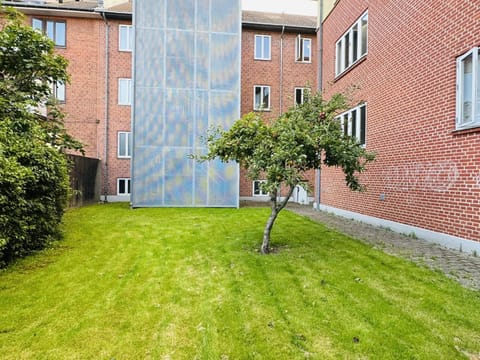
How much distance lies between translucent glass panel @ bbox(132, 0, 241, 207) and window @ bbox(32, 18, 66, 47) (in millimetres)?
5788

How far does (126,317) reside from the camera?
3219 mm

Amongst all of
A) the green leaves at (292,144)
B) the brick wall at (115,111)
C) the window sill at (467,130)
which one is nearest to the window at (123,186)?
the brick wall at (115,111)

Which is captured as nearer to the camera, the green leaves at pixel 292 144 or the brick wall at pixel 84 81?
the green leaves at pixel 292 144

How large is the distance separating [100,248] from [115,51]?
41.2 feet

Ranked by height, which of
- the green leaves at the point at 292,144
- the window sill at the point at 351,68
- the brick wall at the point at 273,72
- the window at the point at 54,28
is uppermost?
the window at the point at 54,28

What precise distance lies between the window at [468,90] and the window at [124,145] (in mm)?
13457

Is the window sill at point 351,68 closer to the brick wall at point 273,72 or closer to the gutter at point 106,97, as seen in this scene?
the brick wall at point 273,72

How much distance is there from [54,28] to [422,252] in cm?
1812

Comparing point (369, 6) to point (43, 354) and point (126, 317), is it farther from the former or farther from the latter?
point (43, 354)

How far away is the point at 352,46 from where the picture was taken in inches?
406

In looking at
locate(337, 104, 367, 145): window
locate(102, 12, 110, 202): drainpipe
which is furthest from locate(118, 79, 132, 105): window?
locate(337, 104, 367, 145): window

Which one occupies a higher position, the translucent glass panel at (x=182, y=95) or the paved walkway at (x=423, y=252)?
the translucent glass panel at (x=182, y=95)

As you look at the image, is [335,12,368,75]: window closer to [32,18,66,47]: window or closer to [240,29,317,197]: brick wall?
[240,29,317,197]: brick wall

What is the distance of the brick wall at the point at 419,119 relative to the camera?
5.62 meters
